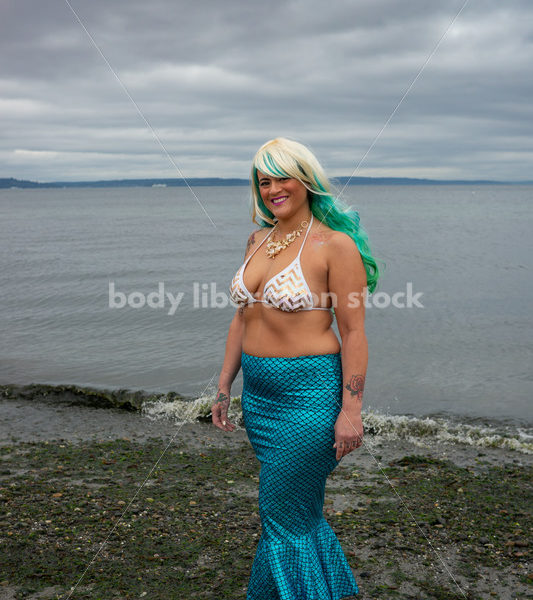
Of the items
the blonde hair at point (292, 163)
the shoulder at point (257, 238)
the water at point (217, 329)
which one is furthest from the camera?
the water at point (217, 329)

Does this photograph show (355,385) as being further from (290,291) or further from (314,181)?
(314,181)

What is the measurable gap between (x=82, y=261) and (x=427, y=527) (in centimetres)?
2863

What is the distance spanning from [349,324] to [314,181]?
74cm

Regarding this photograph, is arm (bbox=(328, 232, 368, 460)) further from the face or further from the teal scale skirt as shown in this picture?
the face

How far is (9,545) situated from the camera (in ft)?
15.3

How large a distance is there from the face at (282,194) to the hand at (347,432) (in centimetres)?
107

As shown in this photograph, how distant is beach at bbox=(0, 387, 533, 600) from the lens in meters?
4.28

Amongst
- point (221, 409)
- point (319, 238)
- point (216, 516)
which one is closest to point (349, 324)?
point (319, 238)

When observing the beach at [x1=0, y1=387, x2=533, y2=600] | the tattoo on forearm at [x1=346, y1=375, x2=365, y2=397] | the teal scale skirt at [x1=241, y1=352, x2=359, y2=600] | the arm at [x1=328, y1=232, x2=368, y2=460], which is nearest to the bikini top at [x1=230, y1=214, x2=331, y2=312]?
the arm at [x1=328, y1=232, x2=368, y2=460]

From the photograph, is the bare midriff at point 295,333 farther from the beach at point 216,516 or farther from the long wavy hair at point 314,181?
the beach at point 216,516

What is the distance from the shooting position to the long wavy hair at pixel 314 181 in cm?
320

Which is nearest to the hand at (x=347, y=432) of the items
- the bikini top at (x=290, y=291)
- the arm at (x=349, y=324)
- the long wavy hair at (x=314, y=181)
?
the arm at (x=349, y=324)

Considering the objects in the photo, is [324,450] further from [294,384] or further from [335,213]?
[335,213]

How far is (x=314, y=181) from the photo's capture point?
324 cm
